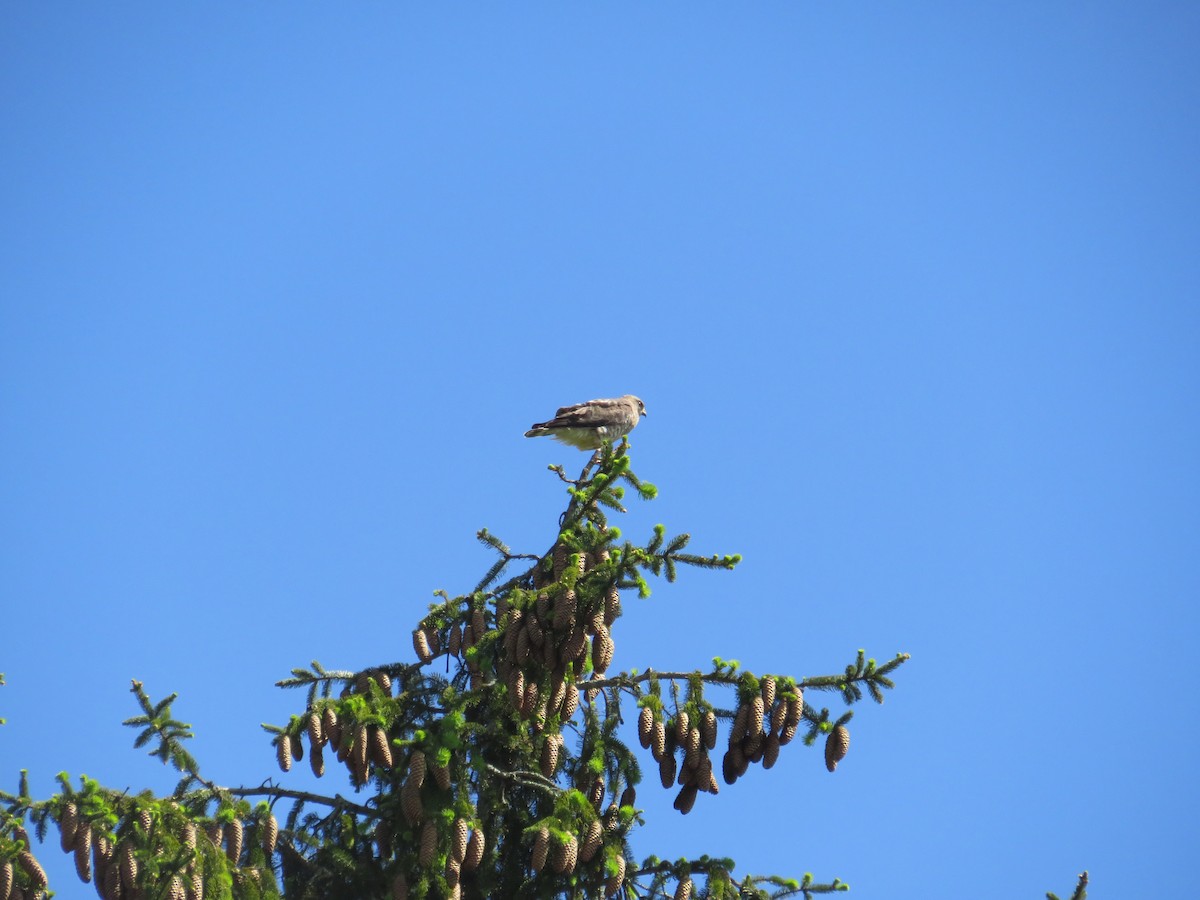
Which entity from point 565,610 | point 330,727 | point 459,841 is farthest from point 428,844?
point 565,610

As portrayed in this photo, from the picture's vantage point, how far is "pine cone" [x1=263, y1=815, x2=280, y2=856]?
713 centimetres

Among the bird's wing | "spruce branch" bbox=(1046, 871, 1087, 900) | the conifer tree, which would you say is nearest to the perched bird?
the bird's wing

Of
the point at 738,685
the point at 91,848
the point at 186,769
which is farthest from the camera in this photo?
the point at 186,769

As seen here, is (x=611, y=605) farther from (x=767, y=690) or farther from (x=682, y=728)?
(x=767, y=690)

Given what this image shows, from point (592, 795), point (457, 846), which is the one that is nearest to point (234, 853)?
point (457, 846)

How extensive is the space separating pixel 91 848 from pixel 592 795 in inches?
106

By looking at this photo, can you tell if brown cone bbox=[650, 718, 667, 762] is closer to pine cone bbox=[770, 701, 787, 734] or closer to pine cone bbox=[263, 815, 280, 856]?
pine cone bbox=[770, 701, 787, 734]

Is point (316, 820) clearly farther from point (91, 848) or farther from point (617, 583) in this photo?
point (617, 583)

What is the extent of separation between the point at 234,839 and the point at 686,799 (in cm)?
240

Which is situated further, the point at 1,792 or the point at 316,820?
the point at 316,820

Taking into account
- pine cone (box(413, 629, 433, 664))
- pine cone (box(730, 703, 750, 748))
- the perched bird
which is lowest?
pine cone (box(730, 703, 750, 748))

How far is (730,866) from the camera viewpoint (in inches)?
290

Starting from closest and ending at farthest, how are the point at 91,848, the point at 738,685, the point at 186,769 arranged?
the point at 91,848 < the point at 738,685 < the point at 186,769

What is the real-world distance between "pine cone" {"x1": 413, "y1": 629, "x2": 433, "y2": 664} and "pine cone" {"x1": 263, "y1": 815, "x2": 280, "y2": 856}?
4.35ft
